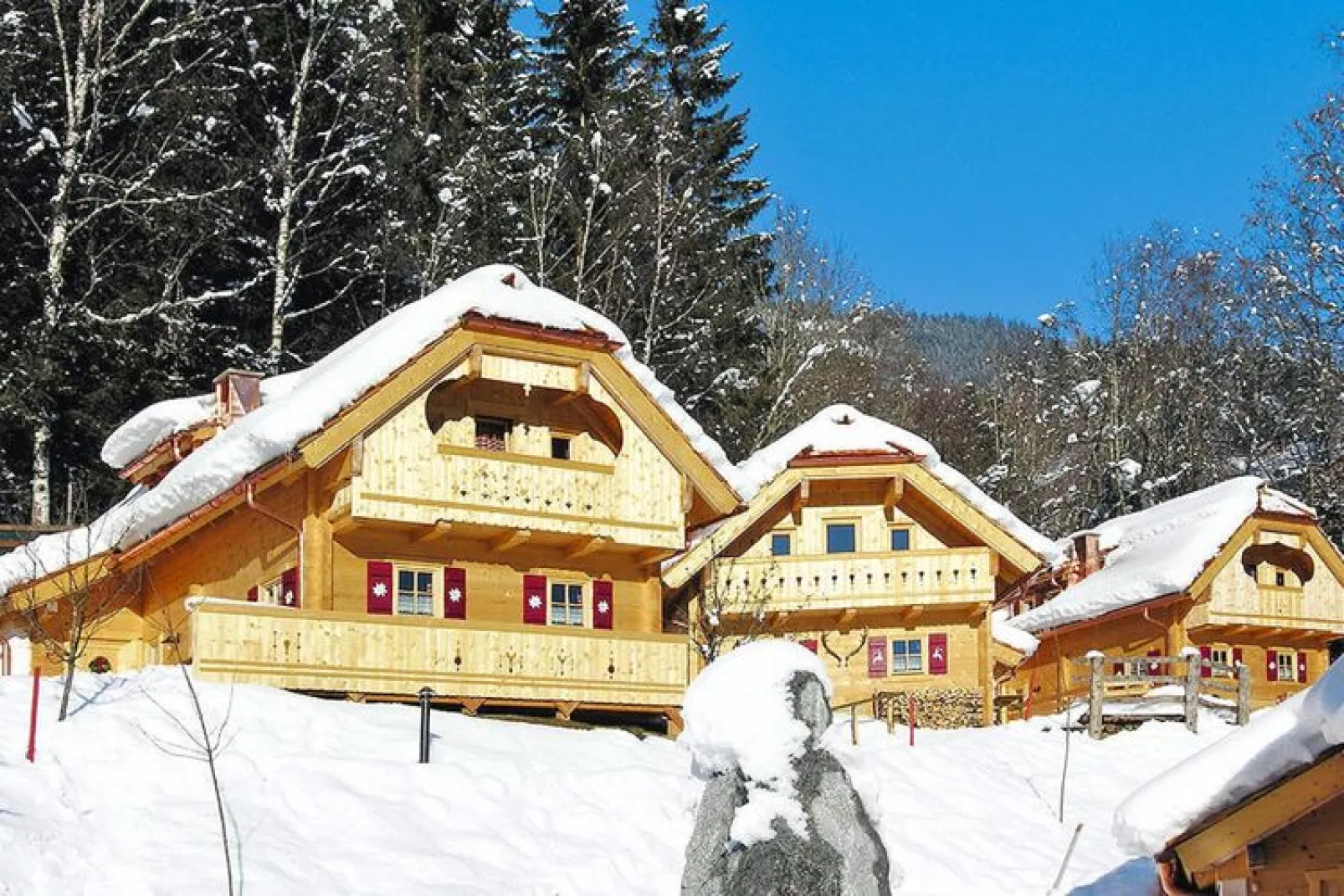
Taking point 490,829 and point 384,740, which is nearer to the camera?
point 490,829

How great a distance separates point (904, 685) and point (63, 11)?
73.5 feet

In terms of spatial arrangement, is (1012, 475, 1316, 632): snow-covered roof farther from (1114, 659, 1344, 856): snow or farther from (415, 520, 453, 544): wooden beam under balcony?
(1114, 659, 1344, 856): snow

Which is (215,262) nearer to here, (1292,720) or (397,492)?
(397,492)

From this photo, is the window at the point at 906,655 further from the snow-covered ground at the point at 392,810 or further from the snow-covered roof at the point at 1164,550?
the snow-covered ground at the point at 392,810

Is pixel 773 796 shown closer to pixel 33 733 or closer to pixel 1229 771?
pixel 1229 771

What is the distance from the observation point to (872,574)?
1473 inches

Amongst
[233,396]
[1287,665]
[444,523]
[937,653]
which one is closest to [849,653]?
[937,653]

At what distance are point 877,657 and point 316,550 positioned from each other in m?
14.8

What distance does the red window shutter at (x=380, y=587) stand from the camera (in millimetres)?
27953

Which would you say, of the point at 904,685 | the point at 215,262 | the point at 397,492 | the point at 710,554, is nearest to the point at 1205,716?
the point at 904,685

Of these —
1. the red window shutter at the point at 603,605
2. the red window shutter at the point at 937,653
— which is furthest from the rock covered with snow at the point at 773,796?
the red window shutter at the point at 937,653

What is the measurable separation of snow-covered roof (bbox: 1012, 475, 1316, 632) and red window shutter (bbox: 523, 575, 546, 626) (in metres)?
15.3

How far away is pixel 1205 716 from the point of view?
3247 centimetres

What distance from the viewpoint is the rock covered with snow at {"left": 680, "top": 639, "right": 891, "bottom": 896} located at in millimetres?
8320
